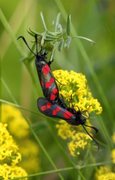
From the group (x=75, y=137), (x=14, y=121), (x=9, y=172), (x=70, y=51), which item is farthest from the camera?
(x=70, y=51)

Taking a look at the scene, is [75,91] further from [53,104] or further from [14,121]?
[14,121]

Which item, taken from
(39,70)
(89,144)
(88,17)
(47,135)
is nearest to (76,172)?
(89,144)

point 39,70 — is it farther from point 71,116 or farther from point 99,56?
point 99,56

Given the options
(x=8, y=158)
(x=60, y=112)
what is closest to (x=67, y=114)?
(x=60, y=112)

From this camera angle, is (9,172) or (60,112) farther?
(60,112)

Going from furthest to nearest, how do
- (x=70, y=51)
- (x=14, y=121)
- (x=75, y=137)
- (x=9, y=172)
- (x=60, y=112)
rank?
(x=70, y=51) → (x=14, y=121) → (x=75, y=137) → (x=60, y=112) → (x=9, y=172)

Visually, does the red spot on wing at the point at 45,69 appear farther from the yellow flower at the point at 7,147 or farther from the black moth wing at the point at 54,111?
the yellow flower at the point at 7,147
